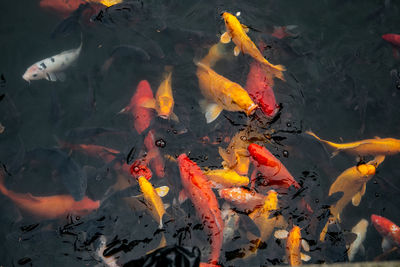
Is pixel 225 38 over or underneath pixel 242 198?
over

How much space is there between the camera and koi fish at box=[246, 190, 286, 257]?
3.25 metres

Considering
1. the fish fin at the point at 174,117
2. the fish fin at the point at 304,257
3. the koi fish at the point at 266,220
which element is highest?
A: the fish fin at the point at 174,117

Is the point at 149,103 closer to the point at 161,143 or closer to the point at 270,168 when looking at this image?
the point at 161,143

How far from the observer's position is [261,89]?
3900mm

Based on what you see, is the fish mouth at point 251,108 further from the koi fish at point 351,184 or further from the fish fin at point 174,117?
the koi fish at point 351,184

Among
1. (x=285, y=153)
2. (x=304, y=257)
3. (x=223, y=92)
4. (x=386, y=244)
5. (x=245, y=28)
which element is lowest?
(x=386, y=244)

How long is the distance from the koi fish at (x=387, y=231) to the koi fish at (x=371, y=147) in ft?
2.41

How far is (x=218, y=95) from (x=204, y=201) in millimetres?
1280

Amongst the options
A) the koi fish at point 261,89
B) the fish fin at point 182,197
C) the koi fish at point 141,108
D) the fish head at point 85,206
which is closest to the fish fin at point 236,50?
the koi fish at point 261,89

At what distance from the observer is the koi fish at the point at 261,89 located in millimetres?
3805

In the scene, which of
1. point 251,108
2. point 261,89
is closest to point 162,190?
point 251,108

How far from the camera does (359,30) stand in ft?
14.7

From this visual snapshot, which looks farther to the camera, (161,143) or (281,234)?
(161,143)

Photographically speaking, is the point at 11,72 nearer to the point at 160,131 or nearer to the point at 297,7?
the point at 160,131
